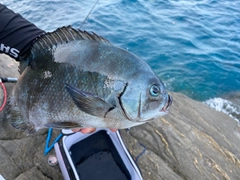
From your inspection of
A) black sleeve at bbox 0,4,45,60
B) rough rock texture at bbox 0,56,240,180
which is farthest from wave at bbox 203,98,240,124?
black sleeve at bbox 0,4,45,60

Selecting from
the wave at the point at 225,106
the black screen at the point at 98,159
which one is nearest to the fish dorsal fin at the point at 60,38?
the black screen at the point at 98,159

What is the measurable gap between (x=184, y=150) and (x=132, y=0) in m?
9.11

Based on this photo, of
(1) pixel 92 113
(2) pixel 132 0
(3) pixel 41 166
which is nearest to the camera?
(1) pixel 92 113

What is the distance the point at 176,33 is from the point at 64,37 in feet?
25.2

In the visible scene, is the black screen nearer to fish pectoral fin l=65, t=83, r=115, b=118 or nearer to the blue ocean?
fish pectoral fin l=65, t=83, r=115, b=118

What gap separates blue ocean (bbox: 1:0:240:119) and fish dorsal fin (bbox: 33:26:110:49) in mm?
5030

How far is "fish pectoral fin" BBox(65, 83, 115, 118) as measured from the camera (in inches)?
48.0

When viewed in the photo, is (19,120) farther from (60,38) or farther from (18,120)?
(60,38)

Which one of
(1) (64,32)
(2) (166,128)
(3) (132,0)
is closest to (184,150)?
(2) (166,128)

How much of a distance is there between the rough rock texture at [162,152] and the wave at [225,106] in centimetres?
199

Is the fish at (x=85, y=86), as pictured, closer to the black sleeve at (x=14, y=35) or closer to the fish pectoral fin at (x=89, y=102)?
the fish pectoral fin at (x=89, y=102)

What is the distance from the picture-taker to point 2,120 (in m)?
2.90

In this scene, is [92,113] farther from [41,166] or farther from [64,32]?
[41,166]

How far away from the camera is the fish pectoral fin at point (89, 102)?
122 centimetres
